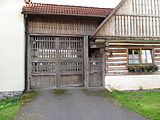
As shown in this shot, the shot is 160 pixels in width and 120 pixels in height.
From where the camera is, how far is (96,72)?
7.36m

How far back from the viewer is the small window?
7.64 meters

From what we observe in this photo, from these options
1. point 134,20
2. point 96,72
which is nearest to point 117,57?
point 96,72

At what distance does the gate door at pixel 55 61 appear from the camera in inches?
273

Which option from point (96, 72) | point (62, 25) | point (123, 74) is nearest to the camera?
point (62, 25)

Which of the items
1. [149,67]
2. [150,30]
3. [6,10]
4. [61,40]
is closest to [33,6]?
[6,10]

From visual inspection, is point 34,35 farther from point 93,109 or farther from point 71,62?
point 93,109

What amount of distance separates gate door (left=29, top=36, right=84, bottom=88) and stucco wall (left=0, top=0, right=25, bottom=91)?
0.67 m

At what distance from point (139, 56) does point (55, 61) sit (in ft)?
16.0

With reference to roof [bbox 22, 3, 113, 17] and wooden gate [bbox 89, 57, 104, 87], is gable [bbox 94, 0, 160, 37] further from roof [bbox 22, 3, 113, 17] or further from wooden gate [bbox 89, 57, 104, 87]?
wooden gate [bbox 89, 57, 104, 87]

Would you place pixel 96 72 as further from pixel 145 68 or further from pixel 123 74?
pixel 145 68

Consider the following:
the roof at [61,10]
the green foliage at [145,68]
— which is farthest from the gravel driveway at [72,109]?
the roof at [61,10]

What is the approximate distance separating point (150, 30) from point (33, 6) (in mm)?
6626

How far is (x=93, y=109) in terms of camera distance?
4398 mm

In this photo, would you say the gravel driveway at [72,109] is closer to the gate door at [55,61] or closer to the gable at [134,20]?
the gate door at [55,61]
